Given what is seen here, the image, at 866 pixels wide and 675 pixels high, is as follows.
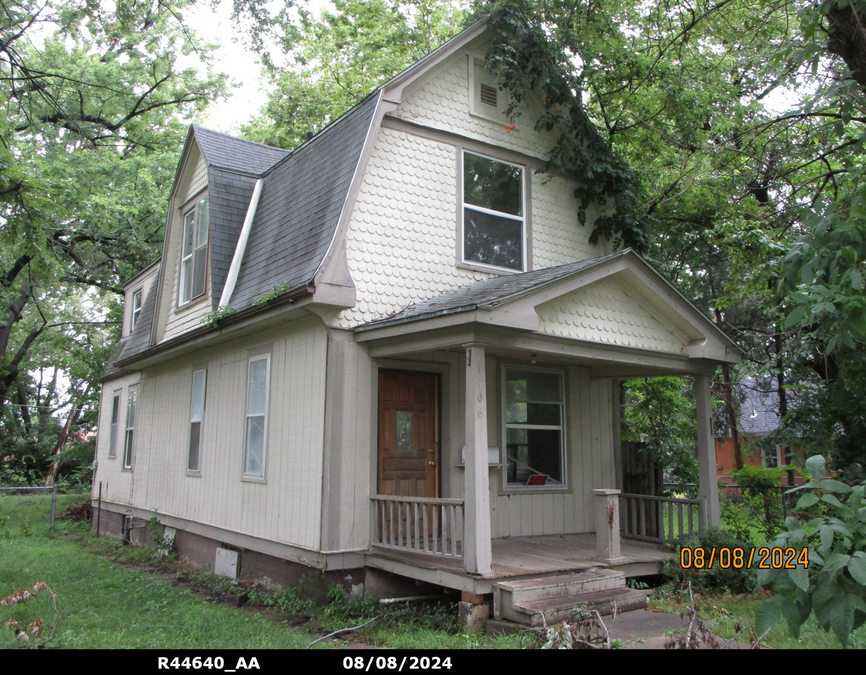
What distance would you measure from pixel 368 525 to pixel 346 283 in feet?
8.81

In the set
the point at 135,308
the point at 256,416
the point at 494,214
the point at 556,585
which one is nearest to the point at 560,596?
the point at 556,585

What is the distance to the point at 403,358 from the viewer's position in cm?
874

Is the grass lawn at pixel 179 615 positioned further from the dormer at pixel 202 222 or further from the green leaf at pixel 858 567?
the dormer at pixel 202 222

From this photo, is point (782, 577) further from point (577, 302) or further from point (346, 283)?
point (346, 283)

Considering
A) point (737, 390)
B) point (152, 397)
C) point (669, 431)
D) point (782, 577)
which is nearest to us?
point (782, 577)

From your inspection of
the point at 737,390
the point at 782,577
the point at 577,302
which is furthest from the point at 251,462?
the point at 737,390

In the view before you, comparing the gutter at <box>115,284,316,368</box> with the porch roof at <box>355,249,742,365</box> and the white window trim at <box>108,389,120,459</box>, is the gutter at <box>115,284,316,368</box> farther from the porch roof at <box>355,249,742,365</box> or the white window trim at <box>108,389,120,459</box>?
the white window trim at <box>108,389,120,459</box>

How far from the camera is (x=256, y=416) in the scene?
31.4 ft

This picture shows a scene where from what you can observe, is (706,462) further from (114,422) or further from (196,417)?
(114,422)

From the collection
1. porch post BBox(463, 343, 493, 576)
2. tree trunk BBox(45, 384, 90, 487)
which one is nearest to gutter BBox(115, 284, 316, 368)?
porch post BBox(463, 343, 493, 576)

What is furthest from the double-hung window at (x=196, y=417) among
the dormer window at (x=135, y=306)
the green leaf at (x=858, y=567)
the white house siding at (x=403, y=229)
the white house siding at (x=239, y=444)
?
the green leaf at (x=858, y=567)

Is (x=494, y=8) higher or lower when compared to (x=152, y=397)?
higher

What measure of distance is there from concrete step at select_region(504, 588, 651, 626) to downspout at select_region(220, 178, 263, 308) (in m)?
5.94

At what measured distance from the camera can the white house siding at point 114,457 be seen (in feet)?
48.1
